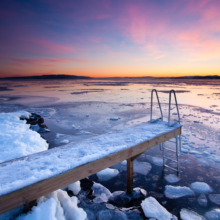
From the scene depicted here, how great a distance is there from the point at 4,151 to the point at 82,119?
5820 mm

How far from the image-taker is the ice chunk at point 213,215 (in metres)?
2.85

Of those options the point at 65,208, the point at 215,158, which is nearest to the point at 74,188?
the point at 65,208

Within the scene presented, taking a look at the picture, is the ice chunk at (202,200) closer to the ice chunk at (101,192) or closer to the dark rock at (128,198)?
the dark rock at (128,198)

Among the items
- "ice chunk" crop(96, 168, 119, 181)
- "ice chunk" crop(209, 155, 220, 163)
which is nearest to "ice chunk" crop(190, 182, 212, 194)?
"ice chunk" crop(209, 155, 220, 163)

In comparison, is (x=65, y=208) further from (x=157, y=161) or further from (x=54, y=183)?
(x=157, y=161)

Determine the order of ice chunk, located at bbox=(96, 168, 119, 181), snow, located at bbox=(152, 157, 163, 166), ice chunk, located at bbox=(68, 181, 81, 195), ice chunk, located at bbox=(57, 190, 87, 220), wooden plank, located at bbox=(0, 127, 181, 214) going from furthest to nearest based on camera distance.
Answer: snow, located at bbox=(152, 157, 163, 166) → ice chunk, located at bbox=(96, 168, 119, 181) → ice chunk, located at bbox=(68, 181, 81, 195) → ice chunk, located at bbox=(57, 190, 87, 220) → wooden plank, located at bbox=(0, 127, 181, 214)

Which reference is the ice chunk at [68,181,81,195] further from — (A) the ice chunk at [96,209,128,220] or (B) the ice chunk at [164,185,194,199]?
(B) the ice chunk at [164,185,194,199]

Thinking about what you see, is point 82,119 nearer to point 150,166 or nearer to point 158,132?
point 150,166

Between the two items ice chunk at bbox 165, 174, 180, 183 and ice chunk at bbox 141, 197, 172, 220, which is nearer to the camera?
ice chunk at bbox 141, 197, 172, 220

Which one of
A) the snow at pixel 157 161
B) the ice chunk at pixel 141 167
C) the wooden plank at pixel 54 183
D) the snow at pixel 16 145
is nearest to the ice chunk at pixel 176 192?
the ice chunk at pixel 141 167

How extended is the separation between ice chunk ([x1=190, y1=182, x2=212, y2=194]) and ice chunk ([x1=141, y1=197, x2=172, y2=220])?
1237mm

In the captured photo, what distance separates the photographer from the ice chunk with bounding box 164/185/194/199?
3.47m

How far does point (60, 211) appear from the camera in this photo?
209 cm

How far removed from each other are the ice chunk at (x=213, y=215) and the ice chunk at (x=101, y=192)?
6.52 ft
